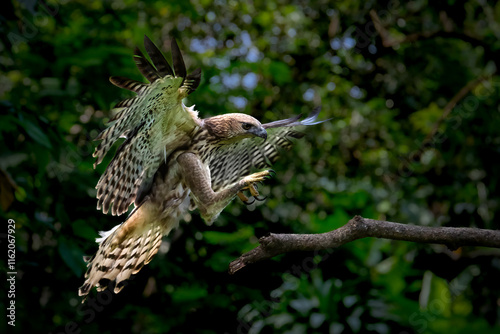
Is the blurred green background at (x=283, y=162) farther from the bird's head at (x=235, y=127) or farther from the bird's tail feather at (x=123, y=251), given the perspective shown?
the bird's head at (x=235, y=127)

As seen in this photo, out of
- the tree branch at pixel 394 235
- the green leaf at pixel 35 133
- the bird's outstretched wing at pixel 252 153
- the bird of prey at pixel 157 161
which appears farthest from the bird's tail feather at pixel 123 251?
the tree branch at pixel 394 235

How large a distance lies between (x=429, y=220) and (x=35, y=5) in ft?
16.2

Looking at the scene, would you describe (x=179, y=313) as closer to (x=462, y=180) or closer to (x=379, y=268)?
(x=379, y=268)

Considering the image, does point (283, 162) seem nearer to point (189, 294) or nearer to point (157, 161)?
point (189, 294)

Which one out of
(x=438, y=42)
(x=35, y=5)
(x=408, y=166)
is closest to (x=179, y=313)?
(x=35, y=5)

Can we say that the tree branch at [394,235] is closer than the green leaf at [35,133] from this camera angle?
Yes

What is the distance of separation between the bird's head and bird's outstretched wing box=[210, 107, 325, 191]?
1.50 feet

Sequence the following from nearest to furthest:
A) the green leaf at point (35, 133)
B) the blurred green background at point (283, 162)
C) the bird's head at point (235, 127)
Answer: the bird's head at point (235, 127)
the green leaf at point (35, 133)
the blurred green background at point (283, 162)

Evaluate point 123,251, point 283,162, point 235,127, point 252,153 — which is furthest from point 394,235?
point 283,162

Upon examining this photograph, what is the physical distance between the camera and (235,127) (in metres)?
2.36

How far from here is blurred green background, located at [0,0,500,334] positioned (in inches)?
148

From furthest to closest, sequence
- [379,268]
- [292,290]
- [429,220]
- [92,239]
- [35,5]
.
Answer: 1. [429,220]
2. [379,268]
3. [292,290]
4. [92,239]
5. [35,5]

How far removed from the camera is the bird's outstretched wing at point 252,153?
9.65 ft

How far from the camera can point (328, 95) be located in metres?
6.53
